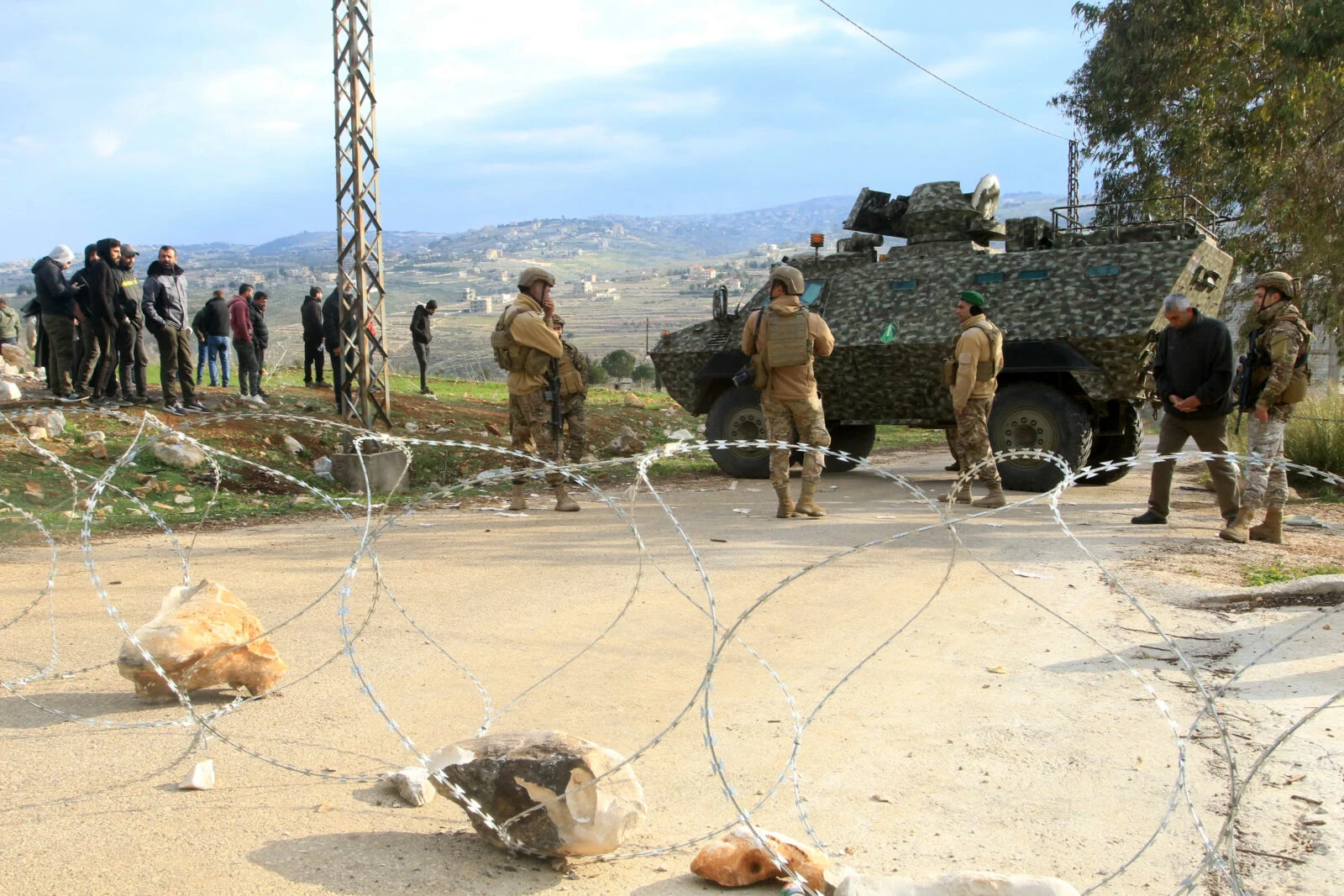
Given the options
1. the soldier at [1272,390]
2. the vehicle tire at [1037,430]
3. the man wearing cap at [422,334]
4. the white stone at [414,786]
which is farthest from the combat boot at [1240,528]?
the man wearing cap at [422,334]

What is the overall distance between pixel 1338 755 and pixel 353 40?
925cm

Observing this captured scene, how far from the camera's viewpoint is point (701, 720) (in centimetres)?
424

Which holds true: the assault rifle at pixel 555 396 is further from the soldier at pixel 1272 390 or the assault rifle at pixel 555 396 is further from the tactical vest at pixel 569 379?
the soldier at pixel 1272 390

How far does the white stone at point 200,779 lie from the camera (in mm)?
3449

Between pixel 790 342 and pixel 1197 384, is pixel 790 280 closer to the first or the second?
pixel 790 342

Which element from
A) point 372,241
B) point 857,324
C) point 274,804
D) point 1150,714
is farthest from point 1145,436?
point 274,804

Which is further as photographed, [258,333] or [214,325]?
[258,333]

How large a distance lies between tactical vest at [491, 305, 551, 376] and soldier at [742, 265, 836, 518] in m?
1.54

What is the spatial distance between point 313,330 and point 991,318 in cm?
1016

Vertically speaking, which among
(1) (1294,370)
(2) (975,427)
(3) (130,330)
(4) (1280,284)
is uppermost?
(4) (1280,284)

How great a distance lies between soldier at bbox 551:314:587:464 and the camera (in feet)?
30.2

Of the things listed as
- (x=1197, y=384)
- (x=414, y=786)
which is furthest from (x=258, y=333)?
(x=414, y=786)

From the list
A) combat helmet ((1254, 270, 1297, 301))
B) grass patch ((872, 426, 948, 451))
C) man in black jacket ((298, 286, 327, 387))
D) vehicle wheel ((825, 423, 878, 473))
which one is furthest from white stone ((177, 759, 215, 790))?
man in black jacket ((298, 286, 327, 387))

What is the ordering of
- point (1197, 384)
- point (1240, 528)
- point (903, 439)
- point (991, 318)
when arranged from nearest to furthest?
point (1240, 528) < point (1197, 384) < point (991, 318) < point (903, 439)
